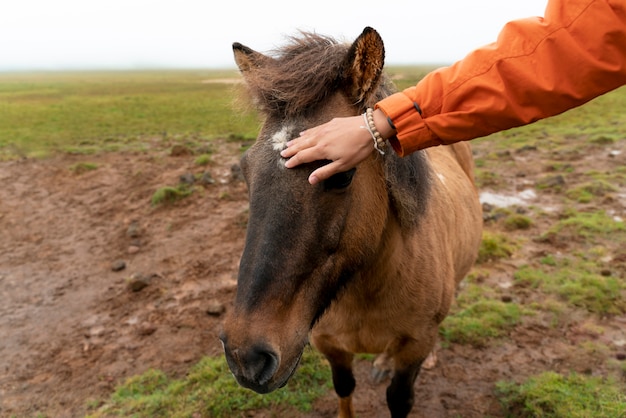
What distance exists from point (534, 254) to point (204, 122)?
22013 mm

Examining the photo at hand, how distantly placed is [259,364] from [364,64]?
1472mm

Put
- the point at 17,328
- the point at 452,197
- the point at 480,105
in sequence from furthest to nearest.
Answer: the point at 17,328 → the point at 452,197 → the point at 480,105

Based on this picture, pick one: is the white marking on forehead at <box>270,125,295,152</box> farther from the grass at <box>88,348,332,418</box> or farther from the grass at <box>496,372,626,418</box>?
the grass at <box>496,372,626,418</box>

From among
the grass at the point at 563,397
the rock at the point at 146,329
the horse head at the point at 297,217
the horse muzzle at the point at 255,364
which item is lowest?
the rock at the point at 146,329

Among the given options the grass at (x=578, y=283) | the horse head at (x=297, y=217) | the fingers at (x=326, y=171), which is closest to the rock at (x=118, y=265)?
the horse head at (x=297, y=217)

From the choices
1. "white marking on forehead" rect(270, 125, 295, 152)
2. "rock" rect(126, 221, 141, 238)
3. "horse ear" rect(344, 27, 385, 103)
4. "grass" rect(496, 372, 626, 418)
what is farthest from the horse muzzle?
"rock" rect(126, 221, 141, 238)

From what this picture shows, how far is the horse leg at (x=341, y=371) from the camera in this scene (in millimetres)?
3277

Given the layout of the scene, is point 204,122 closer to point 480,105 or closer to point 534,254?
point 534,254

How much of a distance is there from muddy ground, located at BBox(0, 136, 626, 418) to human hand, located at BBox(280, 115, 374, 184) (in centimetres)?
304

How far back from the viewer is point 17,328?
5500mm

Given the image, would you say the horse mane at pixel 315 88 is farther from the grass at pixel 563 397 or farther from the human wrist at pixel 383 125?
the grass at pixel 563 397

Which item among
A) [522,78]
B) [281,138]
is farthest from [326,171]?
[522,78]

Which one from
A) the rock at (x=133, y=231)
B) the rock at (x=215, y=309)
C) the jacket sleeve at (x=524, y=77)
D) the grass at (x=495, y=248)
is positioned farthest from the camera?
the rock at (x=133, y=231)

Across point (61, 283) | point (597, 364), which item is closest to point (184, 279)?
point (61, 283)
